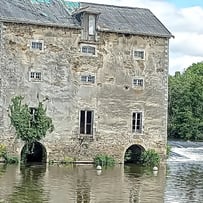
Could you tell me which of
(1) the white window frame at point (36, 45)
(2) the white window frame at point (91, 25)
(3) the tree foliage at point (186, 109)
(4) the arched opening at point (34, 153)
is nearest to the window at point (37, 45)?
(1) the white window frame at point (36, 45)

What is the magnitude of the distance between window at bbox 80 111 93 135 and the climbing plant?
1951 mm

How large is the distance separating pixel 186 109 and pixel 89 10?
31784mm

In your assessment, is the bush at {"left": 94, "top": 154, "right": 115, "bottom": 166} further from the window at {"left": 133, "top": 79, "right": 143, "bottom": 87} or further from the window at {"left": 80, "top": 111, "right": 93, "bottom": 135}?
the window at {"left": 133, "top": 79, "right": 143, "bottom": 87}

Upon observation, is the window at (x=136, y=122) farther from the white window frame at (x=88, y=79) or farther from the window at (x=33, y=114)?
the window at (x=33, y=114)

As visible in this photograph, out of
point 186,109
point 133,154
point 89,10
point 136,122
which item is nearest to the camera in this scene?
point 89,10

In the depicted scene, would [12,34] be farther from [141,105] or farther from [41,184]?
[41,184]

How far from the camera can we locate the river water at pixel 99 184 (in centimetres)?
2294

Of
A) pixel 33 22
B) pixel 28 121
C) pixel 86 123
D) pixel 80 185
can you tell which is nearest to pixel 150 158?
pixel 86 123

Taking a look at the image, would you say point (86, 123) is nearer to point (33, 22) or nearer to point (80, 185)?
point (33, 22)

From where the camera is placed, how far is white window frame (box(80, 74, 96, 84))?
37062mm

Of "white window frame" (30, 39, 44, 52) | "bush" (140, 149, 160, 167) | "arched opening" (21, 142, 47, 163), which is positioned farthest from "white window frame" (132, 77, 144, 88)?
"arched opening" (21, 142, 47, 163)

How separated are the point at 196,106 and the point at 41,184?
4296 centimetres

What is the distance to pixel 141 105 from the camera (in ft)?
125

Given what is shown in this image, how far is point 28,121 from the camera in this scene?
1391 inches
